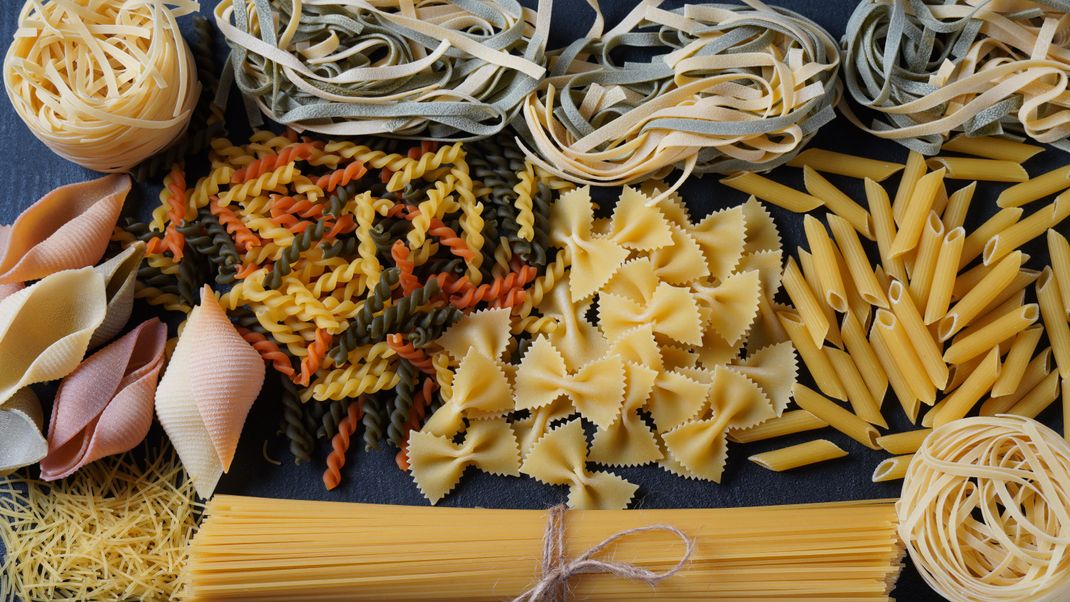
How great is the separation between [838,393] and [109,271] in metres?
1.82

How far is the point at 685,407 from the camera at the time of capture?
2207 mm

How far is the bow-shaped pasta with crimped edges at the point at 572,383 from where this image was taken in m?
2.18

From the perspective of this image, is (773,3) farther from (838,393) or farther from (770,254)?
(838,393)

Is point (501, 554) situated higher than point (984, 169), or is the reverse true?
point (984, 169)

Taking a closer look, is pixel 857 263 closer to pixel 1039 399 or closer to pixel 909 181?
pixel 909 181

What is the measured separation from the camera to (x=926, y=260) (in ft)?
7.18

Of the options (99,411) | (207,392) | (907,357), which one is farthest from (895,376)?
(99,411)

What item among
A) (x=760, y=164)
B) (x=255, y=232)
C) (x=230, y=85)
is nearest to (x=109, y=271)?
(x=255, y=232)

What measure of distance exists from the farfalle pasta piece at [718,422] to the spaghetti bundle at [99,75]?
1451mm

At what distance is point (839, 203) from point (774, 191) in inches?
6.5

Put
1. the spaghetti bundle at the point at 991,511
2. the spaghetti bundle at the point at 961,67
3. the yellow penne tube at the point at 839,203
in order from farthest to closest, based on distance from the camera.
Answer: the yellow penne tube at the point at 839,203
the spaghetti bundle at the point at 961,67
the spaghetti bundle at the point at 991,511

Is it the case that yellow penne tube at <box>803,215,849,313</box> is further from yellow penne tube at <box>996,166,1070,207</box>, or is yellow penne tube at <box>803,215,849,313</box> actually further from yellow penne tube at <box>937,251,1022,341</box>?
yellow penne tube at <box>996,166,1070,207</box>

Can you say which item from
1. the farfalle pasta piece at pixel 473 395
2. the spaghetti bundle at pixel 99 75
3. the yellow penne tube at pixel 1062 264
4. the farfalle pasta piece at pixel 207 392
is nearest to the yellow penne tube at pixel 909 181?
the yellow penne tube at pixel 1062 264

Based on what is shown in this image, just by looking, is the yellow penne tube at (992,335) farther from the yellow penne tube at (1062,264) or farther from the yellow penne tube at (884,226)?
the yellow penne tube at (884,226)
